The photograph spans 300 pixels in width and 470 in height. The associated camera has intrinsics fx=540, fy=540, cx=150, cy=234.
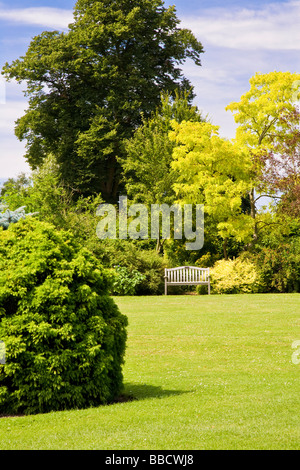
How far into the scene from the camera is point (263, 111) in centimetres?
2606

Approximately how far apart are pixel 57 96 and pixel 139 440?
107ft

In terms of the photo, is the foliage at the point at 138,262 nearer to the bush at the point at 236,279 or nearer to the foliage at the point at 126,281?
the foliage at the point at 126,281

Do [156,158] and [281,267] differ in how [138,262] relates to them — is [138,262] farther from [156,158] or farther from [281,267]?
[156,158]

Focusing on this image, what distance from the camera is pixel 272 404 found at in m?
5.70

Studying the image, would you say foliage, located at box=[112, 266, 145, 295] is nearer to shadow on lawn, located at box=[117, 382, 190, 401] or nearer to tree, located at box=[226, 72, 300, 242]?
tree, located at box=[226, 72, 300, 242]

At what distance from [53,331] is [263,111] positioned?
893 inches

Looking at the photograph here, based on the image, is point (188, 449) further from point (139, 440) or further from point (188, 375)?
point (188, 375)

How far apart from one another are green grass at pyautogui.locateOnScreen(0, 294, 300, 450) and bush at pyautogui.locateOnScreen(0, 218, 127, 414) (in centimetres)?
23

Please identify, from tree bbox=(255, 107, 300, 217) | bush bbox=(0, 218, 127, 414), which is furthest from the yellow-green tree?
bush bbox=(0, 218, 127, 414)

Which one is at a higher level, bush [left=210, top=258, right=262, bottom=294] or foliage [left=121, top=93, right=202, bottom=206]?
foliage [left=121, top=93, right=202, bottom=206]

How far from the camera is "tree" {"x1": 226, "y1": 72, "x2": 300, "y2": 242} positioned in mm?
25891

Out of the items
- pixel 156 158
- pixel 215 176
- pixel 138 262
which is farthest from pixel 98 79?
pixel 138 262

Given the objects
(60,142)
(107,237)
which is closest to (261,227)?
(107,237)

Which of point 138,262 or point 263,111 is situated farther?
point 263,111
